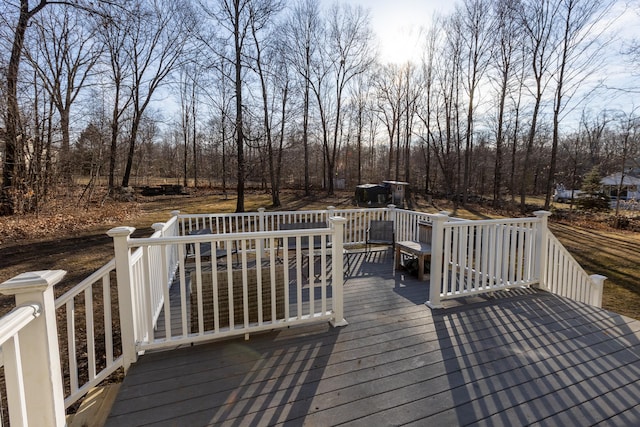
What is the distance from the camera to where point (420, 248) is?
434 centimetres

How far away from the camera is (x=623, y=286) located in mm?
5961

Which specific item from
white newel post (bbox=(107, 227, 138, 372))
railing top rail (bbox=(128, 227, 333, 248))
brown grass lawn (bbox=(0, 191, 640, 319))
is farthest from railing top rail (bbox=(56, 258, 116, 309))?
brown grass lawn (bbox=(0, 191, 640, 319))

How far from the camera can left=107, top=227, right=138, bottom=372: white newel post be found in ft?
7.02

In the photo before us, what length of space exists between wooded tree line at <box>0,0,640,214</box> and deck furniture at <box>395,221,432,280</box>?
782 cm

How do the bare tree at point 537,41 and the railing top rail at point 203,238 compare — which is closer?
the railing top rail at point 203,238

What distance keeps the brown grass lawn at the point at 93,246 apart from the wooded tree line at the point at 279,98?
1017 millimetres

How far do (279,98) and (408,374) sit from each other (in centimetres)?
1722

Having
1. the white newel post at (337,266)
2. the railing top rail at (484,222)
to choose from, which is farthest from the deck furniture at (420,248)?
the white newel post at (337,266)

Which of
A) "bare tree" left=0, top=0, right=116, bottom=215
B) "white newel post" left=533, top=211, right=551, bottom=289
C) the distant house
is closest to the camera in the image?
"white newel post" left=533, top=211, right=551, bottom=289

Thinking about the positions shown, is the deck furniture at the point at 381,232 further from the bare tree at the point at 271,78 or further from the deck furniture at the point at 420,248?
the bare tree at the point at 271,78

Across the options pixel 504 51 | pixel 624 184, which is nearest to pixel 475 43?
pixel 504 51

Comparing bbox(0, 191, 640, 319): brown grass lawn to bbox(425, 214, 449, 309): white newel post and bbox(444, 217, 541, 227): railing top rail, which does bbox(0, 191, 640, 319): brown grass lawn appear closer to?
bbox(444, 217, 541, 227): railing top rail

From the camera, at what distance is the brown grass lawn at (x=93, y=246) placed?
5.38 m

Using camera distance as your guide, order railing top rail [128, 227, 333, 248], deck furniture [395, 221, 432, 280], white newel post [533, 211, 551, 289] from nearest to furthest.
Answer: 1. railing top rail [128, 227, 333, 248]
2. white newel post [533, 211, 551, 289]
3. deck furniture [395, 221, 432, 280]
